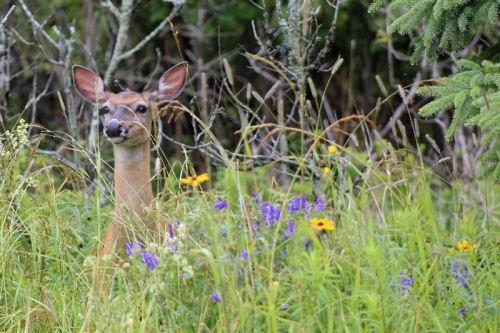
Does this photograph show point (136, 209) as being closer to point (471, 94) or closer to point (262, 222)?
point (262, 222)

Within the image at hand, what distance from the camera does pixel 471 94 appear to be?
3678 mm

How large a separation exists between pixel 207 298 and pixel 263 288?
26 centimetres

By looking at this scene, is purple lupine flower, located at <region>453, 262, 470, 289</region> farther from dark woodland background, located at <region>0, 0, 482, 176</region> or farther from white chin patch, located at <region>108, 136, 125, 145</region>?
dark woodland background, located at <region>0, 0, 482, 176</region>

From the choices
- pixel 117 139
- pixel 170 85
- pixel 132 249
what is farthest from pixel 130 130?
pixel 132 249

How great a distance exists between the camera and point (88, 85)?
545cm

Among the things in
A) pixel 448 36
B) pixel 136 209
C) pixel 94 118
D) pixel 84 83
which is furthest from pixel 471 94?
pixel 94 118

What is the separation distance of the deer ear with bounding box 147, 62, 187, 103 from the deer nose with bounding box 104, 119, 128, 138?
72 centimetres

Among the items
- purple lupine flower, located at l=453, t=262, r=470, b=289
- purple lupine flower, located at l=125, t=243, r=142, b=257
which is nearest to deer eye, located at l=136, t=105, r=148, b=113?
purple lupine flower, located at l=125, t=243, r=142, b=257

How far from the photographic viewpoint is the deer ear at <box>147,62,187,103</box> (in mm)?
5387

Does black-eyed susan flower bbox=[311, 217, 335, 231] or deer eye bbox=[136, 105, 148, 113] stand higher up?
deer eye bbox=[136, 105, 148, 113]

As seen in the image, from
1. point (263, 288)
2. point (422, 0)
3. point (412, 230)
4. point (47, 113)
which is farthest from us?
point (47, 113)

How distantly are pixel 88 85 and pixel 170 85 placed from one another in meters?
0.52

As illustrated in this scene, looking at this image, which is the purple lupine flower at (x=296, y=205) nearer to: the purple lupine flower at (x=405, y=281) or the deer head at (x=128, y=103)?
the purple lupine flower at (x=405, y=281)

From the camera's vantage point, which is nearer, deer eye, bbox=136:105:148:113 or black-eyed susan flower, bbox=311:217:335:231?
black-eyed susan flower, bbox=311:217:335:231
